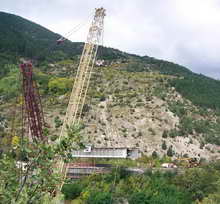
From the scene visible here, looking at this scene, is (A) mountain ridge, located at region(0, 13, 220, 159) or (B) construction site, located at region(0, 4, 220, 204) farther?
(A) mountain ridge, located at region(0, 13, 220, 159)

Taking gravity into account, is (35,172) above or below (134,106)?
above

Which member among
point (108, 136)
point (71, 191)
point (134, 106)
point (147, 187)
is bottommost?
point (71, 191)

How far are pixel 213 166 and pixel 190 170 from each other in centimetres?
302

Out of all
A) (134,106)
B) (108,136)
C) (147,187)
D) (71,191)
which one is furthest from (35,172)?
(134,106)

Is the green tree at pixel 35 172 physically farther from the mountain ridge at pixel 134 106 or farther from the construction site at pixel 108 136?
the mountain ridge at pixel 134 106

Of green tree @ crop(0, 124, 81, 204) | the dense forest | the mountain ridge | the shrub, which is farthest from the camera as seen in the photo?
the mountain ridge

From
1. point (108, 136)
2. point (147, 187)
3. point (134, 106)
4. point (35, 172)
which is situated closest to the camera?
point (35, 172)

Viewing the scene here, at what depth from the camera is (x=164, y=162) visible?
29922mm

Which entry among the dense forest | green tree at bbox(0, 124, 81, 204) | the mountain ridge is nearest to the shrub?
the dense forest

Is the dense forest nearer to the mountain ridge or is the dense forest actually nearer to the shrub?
the shrub

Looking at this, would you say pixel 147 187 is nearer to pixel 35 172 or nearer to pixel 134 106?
pixel 35 172

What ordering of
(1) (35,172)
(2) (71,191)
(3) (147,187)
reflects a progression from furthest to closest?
(2) (71,191)
(3) (147,187)
(1) (35,172)

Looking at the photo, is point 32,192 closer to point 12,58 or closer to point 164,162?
point 164,162

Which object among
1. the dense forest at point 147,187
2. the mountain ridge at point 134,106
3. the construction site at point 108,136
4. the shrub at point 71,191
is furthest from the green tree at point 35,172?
the mountain ridge at point 134,106
